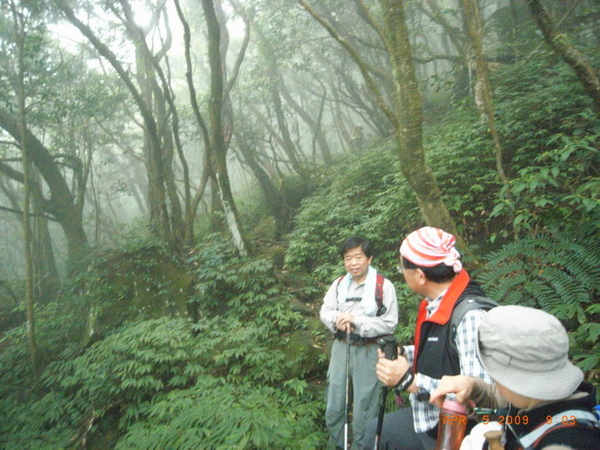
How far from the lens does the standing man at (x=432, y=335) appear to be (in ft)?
5.85

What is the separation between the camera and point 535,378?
1.29m

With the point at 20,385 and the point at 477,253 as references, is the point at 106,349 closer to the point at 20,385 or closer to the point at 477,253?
the point at 20,385

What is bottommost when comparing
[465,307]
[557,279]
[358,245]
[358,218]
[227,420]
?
[227,420]

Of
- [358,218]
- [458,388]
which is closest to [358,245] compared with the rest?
[458,388]

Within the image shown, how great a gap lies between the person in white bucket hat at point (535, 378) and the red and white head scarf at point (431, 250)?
61 cm

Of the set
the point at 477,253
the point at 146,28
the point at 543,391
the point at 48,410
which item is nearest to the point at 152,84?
the point at 146,28

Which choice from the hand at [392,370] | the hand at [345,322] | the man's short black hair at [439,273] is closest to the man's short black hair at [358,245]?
the hand at [345,322]

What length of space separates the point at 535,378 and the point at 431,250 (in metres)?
0.85

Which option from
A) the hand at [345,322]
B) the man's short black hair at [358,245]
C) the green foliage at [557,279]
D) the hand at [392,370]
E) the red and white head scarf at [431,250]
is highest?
the red and white head scarf at [431,250]

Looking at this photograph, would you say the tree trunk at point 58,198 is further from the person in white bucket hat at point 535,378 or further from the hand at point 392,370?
the person in white bucket hat at point 535,378

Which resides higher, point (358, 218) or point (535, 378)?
point (535, 378)

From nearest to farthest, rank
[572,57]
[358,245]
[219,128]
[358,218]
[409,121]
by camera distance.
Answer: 1. [358,245]
2. [572,57]
3. [409,121]
4. [219,128]
5. [358,218]

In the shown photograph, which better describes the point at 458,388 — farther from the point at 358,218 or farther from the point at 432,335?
the point at 358,218
